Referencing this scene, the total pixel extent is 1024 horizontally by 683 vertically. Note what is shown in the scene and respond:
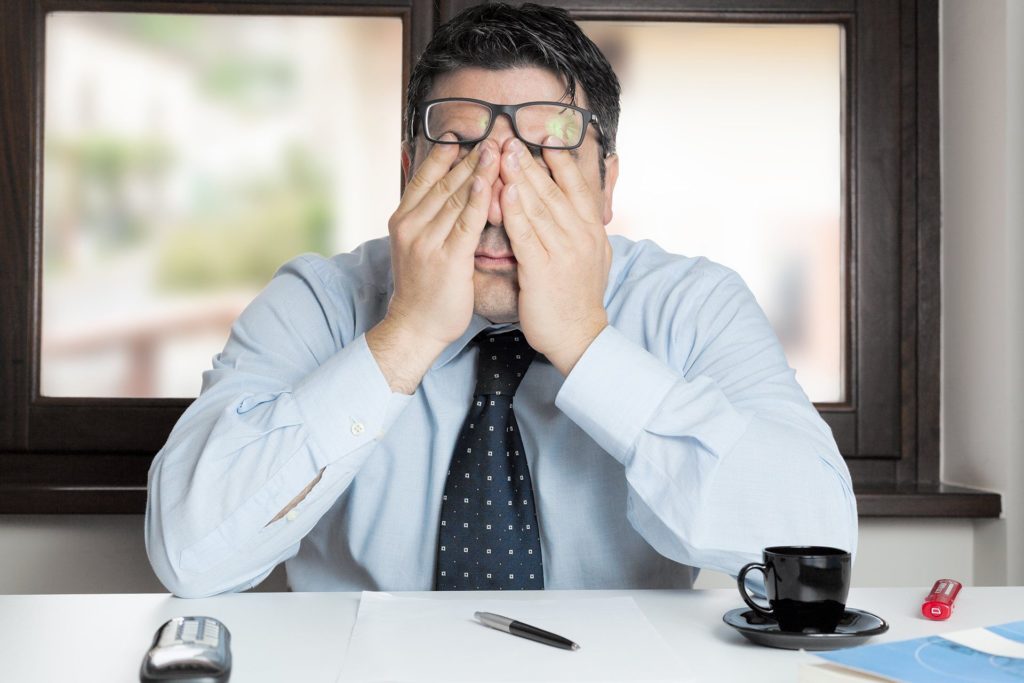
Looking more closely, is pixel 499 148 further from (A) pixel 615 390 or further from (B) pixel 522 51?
(A) pixel 615 390

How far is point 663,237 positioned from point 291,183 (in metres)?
0.71

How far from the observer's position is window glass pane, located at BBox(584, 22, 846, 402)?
6.24 ft

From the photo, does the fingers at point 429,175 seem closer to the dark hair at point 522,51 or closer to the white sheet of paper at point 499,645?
the dark hair at point 522,51

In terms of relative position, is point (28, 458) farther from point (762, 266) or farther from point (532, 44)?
point (762, 266)

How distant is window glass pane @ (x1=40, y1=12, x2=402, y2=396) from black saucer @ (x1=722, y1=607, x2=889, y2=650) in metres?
1.27

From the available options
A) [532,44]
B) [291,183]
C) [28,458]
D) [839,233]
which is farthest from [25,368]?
[839,233]

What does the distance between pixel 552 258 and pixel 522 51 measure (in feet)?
0.97

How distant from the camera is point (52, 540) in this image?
177 centimetres

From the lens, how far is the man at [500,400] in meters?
1.03

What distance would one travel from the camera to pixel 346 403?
3.47 feet

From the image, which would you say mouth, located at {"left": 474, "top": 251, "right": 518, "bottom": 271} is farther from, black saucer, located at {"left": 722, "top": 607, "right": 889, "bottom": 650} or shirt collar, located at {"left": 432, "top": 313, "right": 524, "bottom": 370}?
black saucer, located at {"left": 722, "top": 607, "right": 889, "bottom": 650}

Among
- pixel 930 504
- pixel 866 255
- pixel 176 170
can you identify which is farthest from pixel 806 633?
pixel 176 170

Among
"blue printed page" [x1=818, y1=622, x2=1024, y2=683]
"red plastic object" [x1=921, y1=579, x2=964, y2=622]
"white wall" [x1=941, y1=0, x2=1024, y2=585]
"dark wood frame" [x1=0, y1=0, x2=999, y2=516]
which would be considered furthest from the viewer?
"dark wood frame" [x1=0, y1=0, x2=999, y2=516]

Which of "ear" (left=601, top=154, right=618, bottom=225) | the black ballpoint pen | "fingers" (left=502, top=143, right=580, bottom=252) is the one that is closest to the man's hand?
"fingers" (left=502, top=143, right=580, bottom=252)
